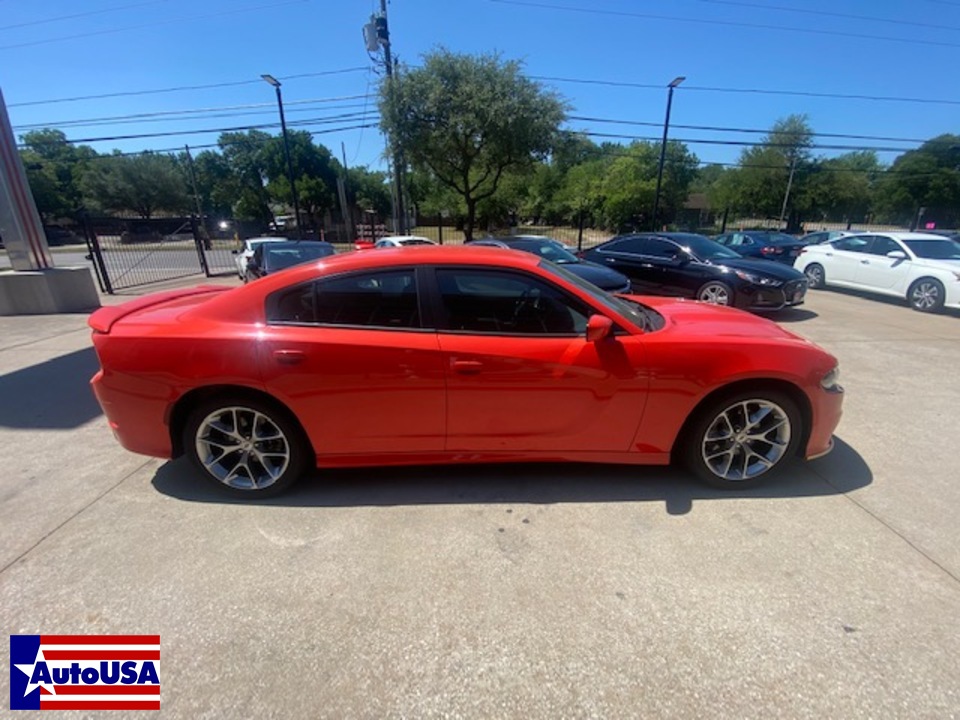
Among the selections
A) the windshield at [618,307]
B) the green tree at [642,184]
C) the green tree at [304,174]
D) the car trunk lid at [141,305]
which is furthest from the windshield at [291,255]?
the green tree at [304,174]

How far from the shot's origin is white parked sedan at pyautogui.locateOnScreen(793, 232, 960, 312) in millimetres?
8148

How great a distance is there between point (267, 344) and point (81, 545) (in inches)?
57.9

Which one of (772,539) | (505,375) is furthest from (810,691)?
(505,375)

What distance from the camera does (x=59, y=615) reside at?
1.93 m

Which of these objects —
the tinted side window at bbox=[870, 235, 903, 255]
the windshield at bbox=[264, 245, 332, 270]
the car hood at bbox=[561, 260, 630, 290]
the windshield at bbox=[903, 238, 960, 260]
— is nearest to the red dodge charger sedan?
the car hood at bbox=[561, 260, 630, 290]

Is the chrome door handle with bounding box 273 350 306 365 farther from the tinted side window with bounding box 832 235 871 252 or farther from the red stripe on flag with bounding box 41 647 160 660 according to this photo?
the tinted side window with bounding box 832 235 871 252

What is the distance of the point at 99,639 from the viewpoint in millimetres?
1837

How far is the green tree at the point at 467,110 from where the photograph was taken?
641 inches

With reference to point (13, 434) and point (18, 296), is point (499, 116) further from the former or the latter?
point (13, 434)

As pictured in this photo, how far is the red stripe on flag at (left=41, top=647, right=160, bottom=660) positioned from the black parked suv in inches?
324

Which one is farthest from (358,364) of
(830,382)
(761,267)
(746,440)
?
(761,267)

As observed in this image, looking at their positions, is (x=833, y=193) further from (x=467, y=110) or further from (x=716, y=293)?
(x=716, y=293)

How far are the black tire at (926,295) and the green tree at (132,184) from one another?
65.2 m

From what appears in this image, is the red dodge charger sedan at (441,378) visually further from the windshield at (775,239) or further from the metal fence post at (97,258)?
the windshield at (775,239)
